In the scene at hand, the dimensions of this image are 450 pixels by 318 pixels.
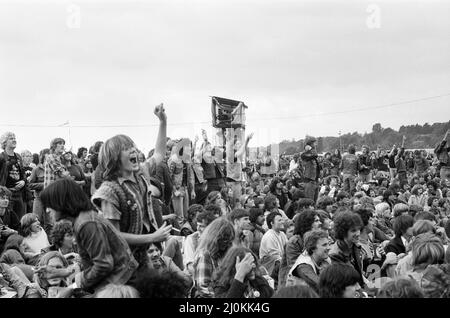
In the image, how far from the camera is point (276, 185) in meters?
15.3

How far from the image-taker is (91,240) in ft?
14.3

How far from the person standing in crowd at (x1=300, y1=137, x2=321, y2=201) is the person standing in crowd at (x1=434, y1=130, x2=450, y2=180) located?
24.1ft

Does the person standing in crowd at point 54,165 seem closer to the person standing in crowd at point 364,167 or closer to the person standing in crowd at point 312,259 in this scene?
the person standing in crowd at point 312,259

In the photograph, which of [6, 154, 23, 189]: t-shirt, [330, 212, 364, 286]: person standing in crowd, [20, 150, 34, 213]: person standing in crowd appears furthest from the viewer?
[20, 150, 34, 213]: person standing in crowd

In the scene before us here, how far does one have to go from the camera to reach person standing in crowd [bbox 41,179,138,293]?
435cm

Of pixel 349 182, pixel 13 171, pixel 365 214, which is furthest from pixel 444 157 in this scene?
pixel 13 171

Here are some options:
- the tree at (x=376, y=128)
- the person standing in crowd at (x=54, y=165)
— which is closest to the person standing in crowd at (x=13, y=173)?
the person standing in crowd at (x=54, y=165)

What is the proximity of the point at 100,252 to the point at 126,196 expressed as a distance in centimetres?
66

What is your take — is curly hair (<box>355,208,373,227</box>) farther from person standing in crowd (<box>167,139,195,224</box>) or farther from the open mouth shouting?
the open mouth shouting

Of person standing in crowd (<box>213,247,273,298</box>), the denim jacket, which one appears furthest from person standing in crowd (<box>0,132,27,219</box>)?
the denim jacket

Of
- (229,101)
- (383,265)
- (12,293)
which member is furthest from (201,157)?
(12,293)

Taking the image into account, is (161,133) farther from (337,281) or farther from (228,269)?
(337,281)

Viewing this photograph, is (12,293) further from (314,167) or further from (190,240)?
(314,167)
